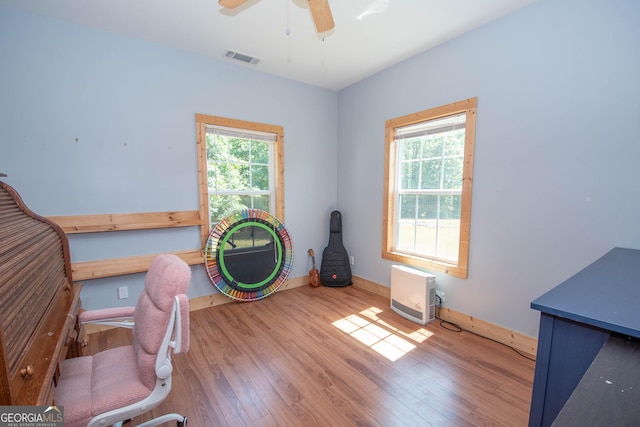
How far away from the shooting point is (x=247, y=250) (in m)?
3.22

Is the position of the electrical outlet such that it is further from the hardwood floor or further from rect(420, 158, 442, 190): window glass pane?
rect(420, 158, 442, 190): window glass pane

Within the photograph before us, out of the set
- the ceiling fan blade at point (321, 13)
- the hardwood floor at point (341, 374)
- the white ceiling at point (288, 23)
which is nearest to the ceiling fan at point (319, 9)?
the ceiling fan blade at point (321, 13)

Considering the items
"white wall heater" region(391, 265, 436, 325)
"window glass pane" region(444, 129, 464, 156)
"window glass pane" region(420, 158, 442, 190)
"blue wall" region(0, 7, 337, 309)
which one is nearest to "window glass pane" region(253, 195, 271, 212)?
"blue wall" region(0, 7, 337, 309)

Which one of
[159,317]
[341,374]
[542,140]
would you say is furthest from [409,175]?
[159,317]

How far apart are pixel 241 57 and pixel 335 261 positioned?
104 inches

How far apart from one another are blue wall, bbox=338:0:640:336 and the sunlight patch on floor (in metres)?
0.61

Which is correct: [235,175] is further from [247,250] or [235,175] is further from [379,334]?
[379,334]

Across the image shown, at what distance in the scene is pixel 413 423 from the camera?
154 centimetres

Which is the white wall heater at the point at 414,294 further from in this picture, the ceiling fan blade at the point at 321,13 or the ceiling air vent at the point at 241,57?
the ceiling air vent at the point at 241,57

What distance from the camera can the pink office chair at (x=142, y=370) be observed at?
1068 millimetres

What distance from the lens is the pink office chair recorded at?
107cm

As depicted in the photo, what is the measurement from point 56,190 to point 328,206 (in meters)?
2.86

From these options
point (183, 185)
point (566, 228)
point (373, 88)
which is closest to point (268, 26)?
point (373, 88)

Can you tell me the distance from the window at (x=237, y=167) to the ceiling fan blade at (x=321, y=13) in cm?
166
